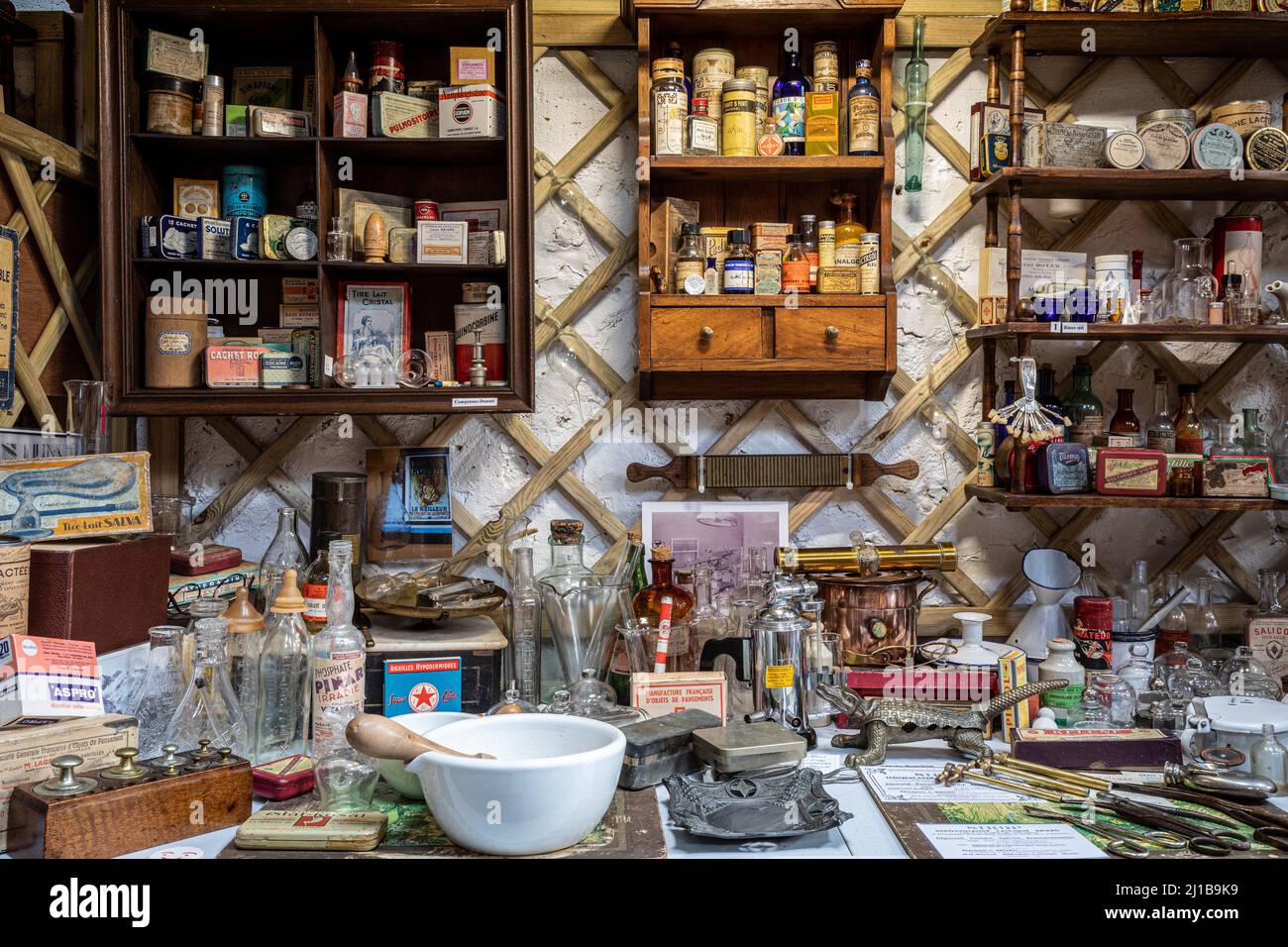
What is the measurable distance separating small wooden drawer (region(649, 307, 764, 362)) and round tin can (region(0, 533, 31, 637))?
1105 millimetres

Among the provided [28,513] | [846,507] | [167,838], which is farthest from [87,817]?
[846,507]

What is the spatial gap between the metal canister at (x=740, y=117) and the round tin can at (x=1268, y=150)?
3.10 ft

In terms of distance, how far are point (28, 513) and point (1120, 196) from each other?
6.80 ft

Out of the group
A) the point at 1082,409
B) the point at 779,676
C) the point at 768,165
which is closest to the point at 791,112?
the point at 768,165

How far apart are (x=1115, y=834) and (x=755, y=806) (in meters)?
0.45

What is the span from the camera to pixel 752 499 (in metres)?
2.19

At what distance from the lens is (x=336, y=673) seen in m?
1.47

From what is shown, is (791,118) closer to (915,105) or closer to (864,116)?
(864,116)

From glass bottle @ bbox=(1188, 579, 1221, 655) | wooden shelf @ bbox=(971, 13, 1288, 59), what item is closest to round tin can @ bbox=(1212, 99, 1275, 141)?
wooden shelf @ bbox=(971, 13, 1288, 59)

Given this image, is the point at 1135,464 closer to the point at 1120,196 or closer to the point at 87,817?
the point at 1120,196

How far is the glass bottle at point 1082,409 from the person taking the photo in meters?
2.06

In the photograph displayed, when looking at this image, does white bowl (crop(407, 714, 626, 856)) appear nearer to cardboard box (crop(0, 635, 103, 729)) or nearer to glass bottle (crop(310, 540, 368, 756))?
glass bottle (crop(310, 540, 368, 756))

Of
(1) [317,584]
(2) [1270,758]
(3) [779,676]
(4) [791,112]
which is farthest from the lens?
(4) [791,112]

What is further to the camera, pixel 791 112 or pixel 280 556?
pixel 791 112
